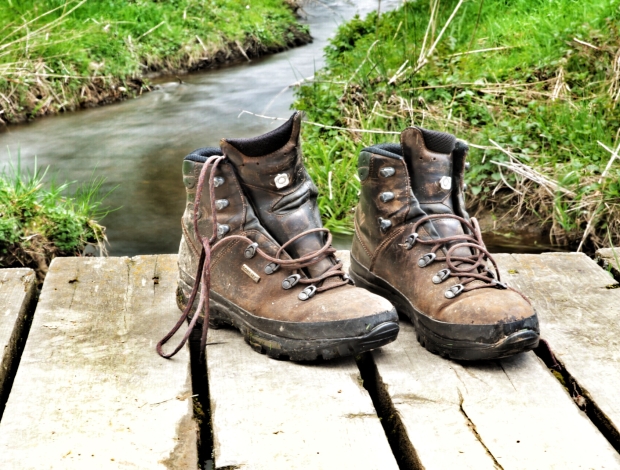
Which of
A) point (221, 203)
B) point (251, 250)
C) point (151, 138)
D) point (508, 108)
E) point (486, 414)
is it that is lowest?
point (151, 138)

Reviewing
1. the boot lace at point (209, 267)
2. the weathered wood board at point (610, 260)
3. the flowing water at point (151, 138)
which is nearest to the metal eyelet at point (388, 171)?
the boot lace at point (209, 267)

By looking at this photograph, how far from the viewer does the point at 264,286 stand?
193 centimetres

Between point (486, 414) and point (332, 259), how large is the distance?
0.59 metres

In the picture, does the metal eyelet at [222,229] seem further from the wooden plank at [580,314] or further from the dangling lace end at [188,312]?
the wooden plank at [580,314]

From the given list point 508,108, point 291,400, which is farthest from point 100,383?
point 508,108

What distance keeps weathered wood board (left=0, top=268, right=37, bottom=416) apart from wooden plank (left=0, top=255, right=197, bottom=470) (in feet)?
0.18

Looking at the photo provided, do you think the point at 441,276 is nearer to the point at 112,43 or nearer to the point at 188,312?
the point at 188,312

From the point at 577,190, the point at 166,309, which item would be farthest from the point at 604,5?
the point at 166,309

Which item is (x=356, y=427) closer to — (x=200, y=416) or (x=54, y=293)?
(x=200, y=416)

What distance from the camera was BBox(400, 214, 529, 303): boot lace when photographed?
6.32ft

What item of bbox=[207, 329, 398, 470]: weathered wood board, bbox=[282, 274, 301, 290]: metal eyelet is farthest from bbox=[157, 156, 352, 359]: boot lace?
bbox=[207, 329, 398, 470]: weathered wood board

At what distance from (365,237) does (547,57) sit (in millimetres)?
3311

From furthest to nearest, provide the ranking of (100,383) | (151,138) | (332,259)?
(151,138)
(332,259)
(100,383)

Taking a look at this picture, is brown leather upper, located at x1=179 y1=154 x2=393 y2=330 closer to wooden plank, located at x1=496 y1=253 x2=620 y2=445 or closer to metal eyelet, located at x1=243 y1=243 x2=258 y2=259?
metal eyelet, located at x1=243 y1=243 x2=258 y2=259
